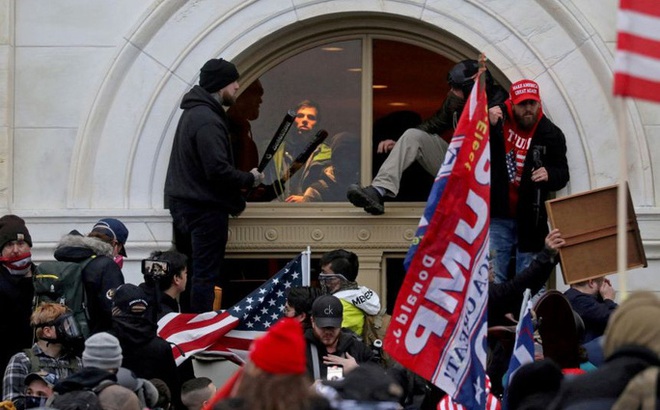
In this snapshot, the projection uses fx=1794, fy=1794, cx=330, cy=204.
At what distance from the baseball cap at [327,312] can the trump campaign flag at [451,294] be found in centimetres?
155

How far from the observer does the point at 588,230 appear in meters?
12.4

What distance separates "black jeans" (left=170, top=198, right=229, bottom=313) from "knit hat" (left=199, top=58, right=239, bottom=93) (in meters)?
0.89

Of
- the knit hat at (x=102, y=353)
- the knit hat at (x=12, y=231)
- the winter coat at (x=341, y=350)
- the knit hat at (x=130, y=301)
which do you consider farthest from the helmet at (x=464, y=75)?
the knit hat at (x=102, y=353)

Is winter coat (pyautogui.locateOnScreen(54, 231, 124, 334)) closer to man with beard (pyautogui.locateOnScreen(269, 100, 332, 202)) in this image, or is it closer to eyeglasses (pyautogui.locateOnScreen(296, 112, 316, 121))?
man with beard (pyautogui.locateOnScreen(269, 100, 332, 202))

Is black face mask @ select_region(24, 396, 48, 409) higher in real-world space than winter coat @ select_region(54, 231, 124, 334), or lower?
lower

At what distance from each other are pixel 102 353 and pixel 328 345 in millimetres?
1918

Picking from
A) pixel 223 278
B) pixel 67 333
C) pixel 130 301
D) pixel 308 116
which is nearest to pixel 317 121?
pixel 308 116

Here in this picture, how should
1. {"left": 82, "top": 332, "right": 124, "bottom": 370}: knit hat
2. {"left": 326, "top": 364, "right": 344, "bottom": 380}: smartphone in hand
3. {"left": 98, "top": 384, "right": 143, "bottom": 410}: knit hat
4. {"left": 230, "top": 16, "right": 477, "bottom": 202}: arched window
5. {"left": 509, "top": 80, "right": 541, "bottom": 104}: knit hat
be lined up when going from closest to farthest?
{"left": 98, "top": 384, "right": 143, "bottom": 410}: knit hat
{"left": 82, "top": 332, "right": 124, "bottom": 370}: knit hat
{"left": 326, "top": 364, "right": 344, "bottom": 380}: smartphone in hand
{"left": 509, "top": 80, "right": 541, "bottom": 104}: knit hat
{"left": 230, "top": 16, "right": 477, "bottom": 202}: arched window

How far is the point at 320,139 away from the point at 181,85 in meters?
1.27

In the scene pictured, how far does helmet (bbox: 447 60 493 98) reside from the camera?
1339cm

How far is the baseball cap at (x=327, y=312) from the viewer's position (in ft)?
37.7

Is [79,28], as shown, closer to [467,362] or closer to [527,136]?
[527,136]

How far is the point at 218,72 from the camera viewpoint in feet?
43.7

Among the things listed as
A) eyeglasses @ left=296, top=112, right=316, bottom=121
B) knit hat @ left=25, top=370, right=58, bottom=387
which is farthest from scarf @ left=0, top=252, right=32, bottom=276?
eyeglasses @ left=296, top=112, right=316, bottom=121
